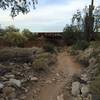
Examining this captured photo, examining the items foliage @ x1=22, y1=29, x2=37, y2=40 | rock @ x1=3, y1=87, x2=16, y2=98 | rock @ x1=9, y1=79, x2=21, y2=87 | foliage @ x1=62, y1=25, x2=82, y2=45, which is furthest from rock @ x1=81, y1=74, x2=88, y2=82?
foliage @ x1=22, y1=29, x2=37, y2=40

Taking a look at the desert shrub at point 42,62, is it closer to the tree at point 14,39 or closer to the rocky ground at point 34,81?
the rocky ground at point 34,81

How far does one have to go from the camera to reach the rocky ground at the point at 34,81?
512 inches

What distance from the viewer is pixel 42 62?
16906 mm

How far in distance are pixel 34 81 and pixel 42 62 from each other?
2.12 metres

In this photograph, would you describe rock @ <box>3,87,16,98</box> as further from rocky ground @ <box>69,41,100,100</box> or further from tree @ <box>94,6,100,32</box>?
tree @ <box>94,6,100,32</box>

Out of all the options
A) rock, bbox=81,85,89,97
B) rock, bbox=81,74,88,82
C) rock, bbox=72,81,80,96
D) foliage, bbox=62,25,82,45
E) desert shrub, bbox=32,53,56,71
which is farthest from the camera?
foliage, bbox=62,25,82,45

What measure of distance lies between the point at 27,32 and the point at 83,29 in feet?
16.5

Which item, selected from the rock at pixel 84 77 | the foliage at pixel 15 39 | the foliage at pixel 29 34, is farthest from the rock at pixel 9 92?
the foliage at pixel 29 34

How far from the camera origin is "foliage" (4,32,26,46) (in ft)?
87.0

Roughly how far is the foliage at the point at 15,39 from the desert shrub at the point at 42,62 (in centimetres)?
790

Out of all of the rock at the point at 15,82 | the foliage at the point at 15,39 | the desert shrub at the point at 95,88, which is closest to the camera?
the desert shrub at the point at 95,88

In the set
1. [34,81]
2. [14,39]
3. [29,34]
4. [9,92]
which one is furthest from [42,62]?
[29,34]

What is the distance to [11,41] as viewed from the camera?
2655 cm

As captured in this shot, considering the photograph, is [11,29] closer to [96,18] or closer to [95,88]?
[96,18]
